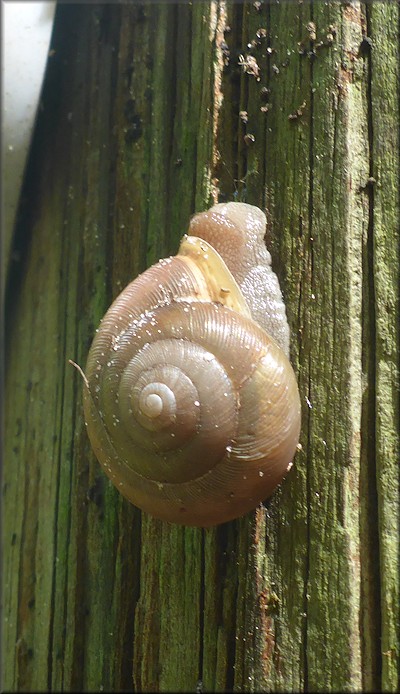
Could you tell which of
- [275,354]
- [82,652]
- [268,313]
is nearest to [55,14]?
[268,313]

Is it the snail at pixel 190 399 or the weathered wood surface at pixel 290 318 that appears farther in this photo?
the weathered wood surface at pixel 290 318

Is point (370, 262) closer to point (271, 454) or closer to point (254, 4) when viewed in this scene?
point (271, 454)

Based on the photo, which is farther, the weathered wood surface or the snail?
the weathered wood surface

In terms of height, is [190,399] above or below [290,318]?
below

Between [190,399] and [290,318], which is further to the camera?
[290,318]
